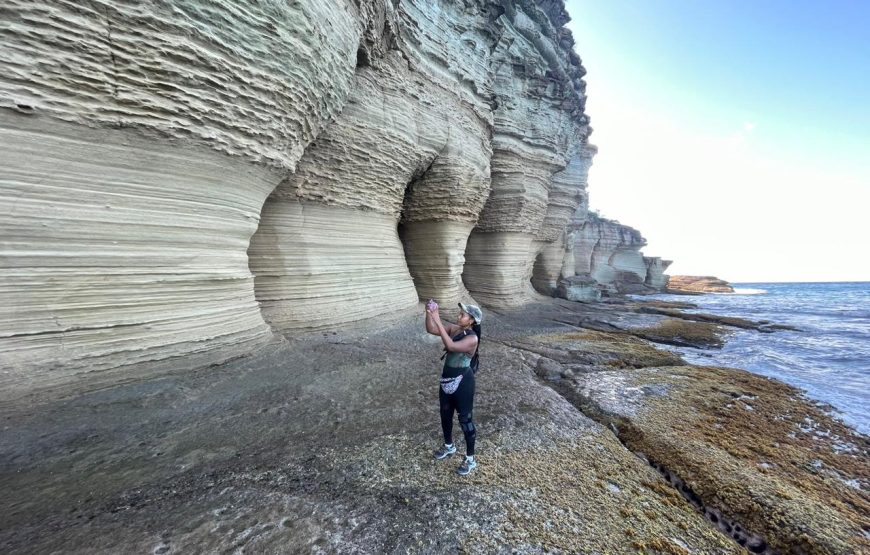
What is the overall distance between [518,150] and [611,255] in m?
32.8

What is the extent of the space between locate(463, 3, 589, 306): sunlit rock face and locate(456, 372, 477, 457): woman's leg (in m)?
14.2

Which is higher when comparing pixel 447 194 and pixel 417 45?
pixel 417 45

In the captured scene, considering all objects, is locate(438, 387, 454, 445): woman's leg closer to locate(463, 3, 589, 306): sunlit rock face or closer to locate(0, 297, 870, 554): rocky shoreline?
locate(0, 297, 870, 554): rocky shoreline

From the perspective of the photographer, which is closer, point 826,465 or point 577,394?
point 826,465

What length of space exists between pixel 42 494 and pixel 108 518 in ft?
2.57

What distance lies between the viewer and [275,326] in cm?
803

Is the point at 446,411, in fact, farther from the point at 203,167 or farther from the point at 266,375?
the point at 203,167

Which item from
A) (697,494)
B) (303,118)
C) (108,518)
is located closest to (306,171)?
(303,118)

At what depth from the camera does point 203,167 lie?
5445mm

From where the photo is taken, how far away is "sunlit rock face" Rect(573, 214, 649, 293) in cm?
3859

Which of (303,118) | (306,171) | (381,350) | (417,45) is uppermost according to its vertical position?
(417,45)

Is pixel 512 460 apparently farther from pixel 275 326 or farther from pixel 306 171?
pixel 306 171

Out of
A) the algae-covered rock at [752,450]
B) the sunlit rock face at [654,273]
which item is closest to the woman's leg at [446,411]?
the algae-covered rock at [752,450]

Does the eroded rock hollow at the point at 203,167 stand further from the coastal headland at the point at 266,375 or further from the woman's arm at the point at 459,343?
the woman's arm at the point at 459,343
